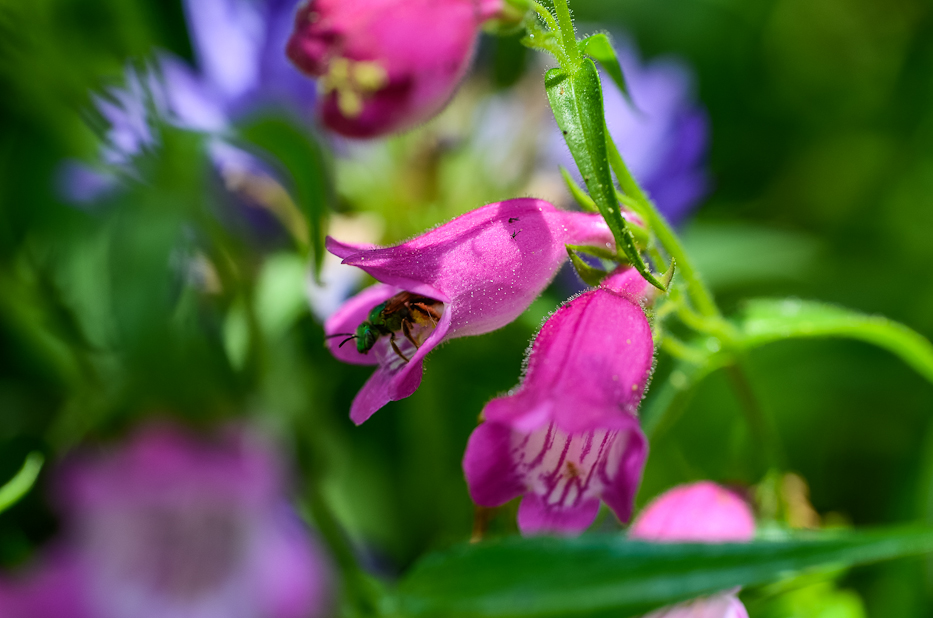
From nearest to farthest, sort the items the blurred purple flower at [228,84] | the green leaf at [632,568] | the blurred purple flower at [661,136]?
the green leaf at [632,568] < the blurred purple flower at [228,84] < the blurred purple flower at [661,136]

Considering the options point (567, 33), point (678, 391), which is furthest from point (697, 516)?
point (567, 33)

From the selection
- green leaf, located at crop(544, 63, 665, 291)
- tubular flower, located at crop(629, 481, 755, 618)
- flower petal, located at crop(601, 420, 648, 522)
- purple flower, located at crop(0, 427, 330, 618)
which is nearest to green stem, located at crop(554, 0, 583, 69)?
green leaf, located at crop(544, 63, 665, 291)

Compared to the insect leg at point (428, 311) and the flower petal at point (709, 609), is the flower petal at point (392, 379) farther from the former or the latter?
the flower petal at point (709, 609)

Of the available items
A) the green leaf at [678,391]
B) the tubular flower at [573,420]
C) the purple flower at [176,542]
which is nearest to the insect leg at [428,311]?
the tubular flower at [573,420]

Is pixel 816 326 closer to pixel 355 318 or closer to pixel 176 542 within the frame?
pixel 355 318

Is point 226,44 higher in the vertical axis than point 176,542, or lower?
higher

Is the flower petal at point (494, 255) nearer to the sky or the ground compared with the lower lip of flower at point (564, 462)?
nearer to the sky

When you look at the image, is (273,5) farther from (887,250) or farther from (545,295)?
(887,250)
